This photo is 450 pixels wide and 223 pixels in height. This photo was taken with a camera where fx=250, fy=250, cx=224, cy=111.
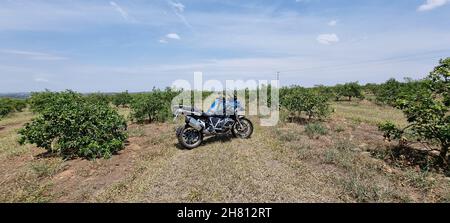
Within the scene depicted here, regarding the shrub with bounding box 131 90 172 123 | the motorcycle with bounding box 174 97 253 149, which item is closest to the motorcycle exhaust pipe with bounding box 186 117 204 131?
the motorcycle with bounding box 174 97 253 149

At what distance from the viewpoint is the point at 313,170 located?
5379 mm

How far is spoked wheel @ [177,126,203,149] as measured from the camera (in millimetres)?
7223

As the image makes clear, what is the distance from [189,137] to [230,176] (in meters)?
2.68

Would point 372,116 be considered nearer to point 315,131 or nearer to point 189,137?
point 315,131

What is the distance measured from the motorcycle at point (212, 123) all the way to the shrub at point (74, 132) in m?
1.90

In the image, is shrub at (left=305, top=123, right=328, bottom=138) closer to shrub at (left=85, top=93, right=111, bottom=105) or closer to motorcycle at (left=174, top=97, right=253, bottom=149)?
motorcycle at (left=174, top=97, right=253, bottom=149)

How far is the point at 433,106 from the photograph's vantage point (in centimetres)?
525

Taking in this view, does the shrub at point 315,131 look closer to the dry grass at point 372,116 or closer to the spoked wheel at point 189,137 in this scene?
the dry grass at point 372,116

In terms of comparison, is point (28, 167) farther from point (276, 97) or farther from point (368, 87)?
point (368, 87)

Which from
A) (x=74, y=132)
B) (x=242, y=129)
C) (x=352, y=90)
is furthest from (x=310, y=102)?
(x=352, y=90)

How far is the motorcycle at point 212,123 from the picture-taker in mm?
7325

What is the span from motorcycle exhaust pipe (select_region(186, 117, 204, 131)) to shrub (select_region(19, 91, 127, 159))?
6.62 ft
